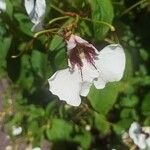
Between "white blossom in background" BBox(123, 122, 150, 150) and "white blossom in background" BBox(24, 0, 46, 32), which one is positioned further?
"white blossom in background" BBox(123, 122, 150, 150)

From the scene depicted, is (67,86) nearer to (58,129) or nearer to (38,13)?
(38,13)

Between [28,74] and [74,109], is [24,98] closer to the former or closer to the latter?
[74,109]

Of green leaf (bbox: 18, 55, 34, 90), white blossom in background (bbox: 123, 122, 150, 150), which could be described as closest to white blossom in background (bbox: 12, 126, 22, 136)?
green leaf (bbox: 18, 55, 34, 90)

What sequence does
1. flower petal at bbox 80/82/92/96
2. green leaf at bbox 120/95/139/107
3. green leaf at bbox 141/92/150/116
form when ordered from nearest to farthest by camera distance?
1. flower petal at bbox 80/82/92/96
2. green leaf at bbox 141/92/150/116
3. green leaf at bbox 120/95/139/107

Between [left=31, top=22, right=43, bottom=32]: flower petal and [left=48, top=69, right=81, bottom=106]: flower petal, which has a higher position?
[left=31, top=22, right=43, bottom=32]: flower petal

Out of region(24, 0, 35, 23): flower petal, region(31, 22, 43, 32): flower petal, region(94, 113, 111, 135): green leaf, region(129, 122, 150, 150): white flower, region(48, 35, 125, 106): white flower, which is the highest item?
region(24, 0, 35, 23): flower petal

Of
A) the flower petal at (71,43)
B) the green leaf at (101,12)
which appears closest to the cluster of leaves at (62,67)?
the green leaf at (101,12)

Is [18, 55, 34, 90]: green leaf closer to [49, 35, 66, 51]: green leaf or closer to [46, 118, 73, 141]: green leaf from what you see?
[46, 118, 73, 141]: green leaf

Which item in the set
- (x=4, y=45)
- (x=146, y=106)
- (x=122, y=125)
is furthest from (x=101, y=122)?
(x=4, y=45)

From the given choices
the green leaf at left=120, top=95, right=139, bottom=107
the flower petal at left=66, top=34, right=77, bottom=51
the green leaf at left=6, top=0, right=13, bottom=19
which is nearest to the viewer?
the flower petal at left=66, top=34, right=77, bottom=51
